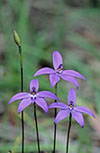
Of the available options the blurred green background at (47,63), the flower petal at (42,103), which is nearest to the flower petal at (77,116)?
the flower petal at (42,103)

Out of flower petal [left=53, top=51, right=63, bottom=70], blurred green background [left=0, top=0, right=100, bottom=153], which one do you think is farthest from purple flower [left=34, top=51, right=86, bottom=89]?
blurred green background [left=0, top=0, right=100, bottom=153]

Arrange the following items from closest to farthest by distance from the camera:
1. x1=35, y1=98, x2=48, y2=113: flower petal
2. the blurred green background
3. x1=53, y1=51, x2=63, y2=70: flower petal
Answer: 1. x1=35, y1=98, x2=48, y2=113: flower petal
2. x1=53, y1=51, x2=63, y2=70: flower petal
3. the blurred green background

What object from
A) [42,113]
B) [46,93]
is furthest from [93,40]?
[46,93]

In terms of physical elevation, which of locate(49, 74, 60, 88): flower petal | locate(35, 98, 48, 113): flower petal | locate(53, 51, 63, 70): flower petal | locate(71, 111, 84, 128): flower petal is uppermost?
locate(53, 51, 63, 70): flower petal

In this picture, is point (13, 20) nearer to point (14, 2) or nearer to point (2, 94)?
point (14, 2)

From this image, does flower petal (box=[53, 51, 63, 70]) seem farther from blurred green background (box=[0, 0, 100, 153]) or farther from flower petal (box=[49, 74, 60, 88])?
blurred green background (box=[0, 0, 100, 153])

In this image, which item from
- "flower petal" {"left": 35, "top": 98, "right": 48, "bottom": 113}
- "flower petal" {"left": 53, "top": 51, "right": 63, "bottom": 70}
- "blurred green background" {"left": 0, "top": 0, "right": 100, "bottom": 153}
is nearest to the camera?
"flower petal" {"left": 35, "top": 98, "right": 48, "bottom": 113}

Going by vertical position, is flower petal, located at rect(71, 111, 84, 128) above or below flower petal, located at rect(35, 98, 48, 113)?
below

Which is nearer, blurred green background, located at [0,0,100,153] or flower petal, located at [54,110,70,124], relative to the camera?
flower petal, located at [54,110,70,124]

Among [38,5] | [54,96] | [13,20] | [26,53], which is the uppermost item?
[38,5]
